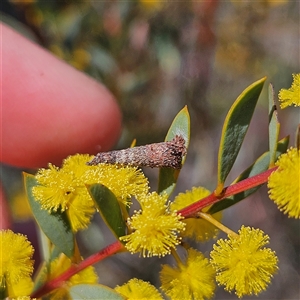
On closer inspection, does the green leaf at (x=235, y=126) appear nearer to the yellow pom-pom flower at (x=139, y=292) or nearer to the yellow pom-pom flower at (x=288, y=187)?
the yellow pom-pom flower at (x=288, y=187)

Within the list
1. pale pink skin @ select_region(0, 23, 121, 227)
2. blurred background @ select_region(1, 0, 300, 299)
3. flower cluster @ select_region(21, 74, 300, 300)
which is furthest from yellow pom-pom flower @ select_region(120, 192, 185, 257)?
blurred background @ select_region(1, 0, 300, 299)

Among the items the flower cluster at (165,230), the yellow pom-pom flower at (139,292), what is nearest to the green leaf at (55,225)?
the flower cluster at (165,230)

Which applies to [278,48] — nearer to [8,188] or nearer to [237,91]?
[237,91]

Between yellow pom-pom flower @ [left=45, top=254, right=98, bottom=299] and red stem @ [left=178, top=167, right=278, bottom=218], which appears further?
yellow pom-pom flower @ [left=45, top=254, right=98, bottom=299]

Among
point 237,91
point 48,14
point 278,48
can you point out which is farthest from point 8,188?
point 278,48

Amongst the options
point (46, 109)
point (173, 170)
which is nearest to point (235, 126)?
point (173, 170)

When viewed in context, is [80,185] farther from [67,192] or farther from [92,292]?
[92,292]

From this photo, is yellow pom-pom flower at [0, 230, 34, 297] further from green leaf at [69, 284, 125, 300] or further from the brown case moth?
the brown case moth
